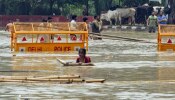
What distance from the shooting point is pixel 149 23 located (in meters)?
47.7

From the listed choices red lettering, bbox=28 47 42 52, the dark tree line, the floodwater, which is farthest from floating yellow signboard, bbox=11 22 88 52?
the dark tree line

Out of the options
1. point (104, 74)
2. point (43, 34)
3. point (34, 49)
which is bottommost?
point (34, 49)

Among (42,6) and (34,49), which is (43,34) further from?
(42,6)

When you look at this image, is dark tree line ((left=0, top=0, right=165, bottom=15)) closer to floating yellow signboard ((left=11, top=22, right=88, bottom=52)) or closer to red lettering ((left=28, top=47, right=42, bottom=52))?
floating yellow signboard ((left=11, top=22, right=88, bottom=52))

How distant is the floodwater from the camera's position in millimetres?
15672

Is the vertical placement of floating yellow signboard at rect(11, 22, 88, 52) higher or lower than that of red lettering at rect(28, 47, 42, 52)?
higher

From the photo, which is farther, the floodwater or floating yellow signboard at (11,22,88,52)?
floating yellow signboard at (11,22,88,52)

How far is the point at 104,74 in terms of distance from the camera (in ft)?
66.7

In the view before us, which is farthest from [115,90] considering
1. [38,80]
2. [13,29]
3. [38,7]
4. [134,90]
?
[38,7]

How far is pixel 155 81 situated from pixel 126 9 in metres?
43.8

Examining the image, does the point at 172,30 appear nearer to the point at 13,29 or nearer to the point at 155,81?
the point at 13,29

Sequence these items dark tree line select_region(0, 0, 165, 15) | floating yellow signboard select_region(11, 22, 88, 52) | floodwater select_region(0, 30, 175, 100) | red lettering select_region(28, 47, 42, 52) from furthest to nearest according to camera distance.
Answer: dark tree line select_region(0, 0, 165, 15), red lettering select_region(28, 47, 42, 52), floating yellow signboard select_region(11, 22, 88, 52), floodwater select_region(0, 30, 175, 100)

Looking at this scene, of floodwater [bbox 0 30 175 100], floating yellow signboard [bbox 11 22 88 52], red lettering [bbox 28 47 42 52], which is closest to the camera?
floodwater [bbox 0 30 175 100]

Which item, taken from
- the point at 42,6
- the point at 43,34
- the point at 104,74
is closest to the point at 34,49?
the point at 43,34
